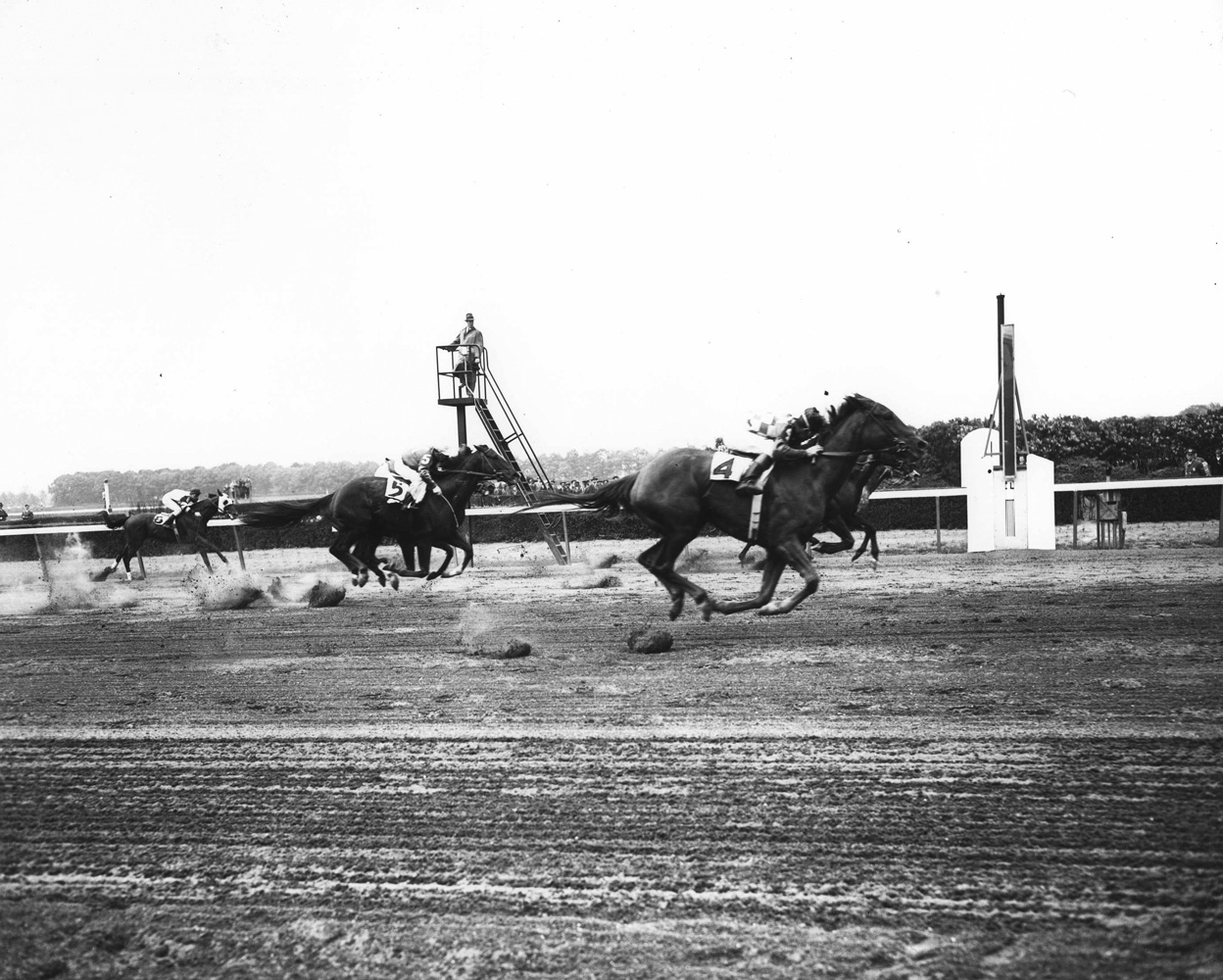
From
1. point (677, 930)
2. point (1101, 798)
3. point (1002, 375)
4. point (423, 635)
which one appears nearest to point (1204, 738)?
point (1101, 798)

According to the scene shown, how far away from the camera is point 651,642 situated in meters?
7.86

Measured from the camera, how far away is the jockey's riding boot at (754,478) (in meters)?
8.09

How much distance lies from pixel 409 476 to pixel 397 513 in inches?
19.2

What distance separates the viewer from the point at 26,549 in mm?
22656

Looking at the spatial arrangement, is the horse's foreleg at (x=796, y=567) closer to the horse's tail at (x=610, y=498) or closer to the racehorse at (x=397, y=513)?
the horse's tail at (x=610, y=498)

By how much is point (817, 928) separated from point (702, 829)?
0.89 metres

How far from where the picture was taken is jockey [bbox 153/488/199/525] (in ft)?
56.2

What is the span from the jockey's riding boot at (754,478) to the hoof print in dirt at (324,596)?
6.55 metres

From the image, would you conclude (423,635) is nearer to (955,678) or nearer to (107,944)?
(955,678)

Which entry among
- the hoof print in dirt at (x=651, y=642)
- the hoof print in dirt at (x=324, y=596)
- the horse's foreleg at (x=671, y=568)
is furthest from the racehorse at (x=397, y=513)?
the hoof print in dirt at (x=651, y=642)

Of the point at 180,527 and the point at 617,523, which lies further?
the point at 617,523

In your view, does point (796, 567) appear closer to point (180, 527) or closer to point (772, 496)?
point (772, 496)

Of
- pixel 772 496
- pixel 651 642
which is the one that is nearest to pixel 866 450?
pixel 772 496

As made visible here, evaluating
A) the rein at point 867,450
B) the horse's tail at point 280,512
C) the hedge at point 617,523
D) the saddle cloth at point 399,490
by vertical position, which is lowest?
the hedge at point 617,523
